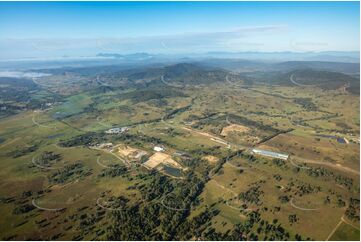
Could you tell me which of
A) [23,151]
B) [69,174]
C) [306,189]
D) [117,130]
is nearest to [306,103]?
[117,130]

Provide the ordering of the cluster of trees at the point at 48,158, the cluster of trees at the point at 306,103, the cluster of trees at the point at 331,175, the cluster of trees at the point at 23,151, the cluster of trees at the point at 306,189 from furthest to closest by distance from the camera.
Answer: the cluster of trees at the point at 306,103
the cluster of trees at the point at 23,151
the cluster of trees at the point at 48,158
the cluster of trees at the point at 331,175
the cluster of trees at the point at 306,189

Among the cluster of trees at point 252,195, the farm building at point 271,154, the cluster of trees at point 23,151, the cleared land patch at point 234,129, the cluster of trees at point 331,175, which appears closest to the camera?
the cluster of trees at point 252,195

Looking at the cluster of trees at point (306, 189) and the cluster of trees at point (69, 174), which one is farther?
the cluster of trees at point (69, 174)

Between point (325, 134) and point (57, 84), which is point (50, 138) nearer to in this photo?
point (325, 134)

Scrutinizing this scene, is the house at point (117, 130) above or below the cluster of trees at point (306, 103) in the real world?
below

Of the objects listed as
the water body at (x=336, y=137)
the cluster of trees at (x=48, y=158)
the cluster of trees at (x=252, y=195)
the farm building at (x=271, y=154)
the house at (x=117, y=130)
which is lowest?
the house at (x=117, y=130)

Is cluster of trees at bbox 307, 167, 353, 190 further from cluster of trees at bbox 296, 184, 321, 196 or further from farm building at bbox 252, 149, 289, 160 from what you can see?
farm building at bbox 252, 149, 289, 160

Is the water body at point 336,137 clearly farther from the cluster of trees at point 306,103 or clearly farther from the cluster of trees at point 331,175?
the cluster of trees at point 306,103

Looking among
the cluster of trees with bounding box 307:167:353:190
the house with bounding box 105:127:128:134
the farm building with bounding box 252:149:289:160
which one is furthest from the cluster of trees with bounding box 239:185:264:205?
the house with bounding box 105:127:128:134

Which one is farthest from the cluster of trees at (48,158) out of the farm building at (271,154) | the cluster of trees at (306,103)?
the cluster of trees at (306,103)

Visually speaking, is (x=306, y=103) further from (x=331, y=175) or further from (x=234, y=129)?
(x=331, y=175)

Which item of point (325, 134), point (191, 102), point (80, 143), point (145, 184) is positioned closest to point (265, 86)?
point (191, 102)
